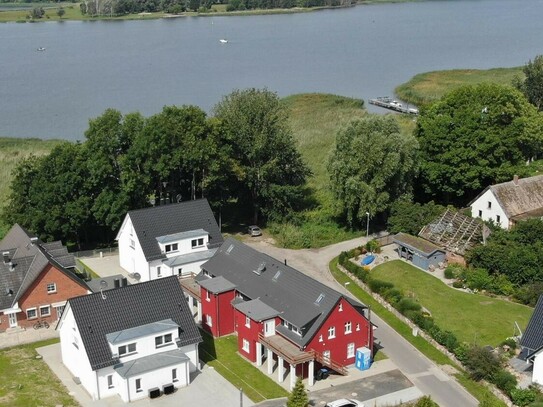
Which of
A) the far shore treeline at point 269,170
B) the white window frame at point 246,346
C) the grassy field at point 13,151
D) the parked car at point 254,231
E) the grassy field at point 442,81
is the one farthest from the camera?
the grassy field at point 442,81

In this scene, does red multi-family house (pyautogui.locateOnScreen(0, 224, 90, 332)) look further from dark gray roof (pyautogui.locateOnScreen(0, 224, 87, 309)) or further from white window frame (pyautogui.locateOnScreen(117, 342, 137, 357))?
white window frame (pyautogui.locateOnScreen(117, 342, 137, 357))

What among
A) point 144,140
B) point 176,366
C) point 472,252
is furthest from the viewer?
point 144,140

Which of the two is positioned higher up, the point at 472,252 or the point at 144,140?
the point at 144,140

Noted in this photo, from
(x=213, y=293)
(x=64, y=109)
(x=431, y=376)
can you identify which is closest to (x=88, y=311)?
(x=213, y=293)

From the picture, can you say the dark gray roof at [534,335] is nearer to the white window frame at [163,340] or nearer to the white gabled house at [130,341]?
the white gabled house at [130,341]

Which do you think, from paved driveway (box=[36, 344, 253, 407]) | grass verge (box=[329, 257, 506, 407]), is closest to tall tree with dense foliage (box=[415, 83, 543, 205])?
grass verge (box=[329, 257, 506, 407])

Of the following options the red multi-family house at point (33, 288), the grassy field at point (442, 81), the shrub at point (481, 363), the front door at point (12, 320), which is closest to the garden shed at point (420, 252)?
the shrub at point (481, 363)

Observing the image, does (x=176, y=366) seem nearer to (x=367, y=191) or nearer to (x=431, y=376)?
(x=431, y=376)

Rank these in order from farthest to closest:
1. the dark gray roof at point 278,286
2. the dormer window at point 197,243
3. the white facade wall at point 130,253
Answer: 1. the dormer window at point 197,243
2. the white facade wall at point 130,253
3. the dark gray roof at point 278,286
